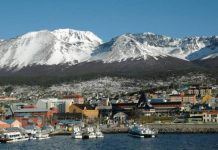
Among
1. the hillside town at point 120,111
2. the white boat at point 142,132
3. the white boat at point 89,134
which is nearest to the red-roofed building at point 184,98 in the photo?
the hillside town at point 120,111

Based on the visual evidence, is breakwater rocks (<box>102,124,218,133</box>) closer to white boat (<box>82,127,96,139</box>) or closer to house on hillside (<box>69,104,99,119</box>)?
white boat (<box>82,127,96,139</box>)

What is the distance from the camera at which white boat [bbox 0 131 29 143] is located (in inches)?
2221

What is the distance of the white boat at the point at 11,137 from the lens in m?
56.4

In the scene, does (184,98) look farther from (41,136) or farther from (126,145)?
(126,145)

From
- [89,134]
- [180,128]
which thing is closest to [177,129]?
[180,128]

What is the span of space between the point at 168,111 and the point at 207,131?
830 inches

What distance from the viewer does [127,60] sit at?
198 meters

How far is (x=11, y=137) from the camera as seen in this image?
188 ft

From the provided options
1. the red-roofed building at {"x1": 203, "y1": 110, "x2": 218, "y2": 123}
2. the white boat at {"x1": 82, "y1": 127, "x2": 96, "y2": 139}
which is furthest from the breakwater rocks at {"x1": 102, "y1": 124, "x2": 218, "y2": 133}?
the white boat at {"x1": 82, "y1": 127, "x2": 96, "y2": 139}

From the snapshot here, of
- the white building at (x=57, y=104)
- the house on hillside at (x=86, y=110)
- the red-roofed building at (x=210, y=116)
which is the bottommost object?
the red-roofed building at (x=210, y=116)

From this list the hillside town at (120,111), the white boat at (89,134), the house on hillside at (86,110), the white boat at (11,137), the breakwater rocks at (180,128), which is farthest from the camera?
the house on hillside at (86,110)

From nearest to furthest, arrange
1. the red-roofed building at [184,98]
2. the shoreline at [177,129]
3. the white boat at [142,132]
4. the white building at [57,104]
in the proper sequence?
the white boat at [142,132] → the shoreline at [177,129] → the white building at [57,104] → the red-roofed building at [184,98]

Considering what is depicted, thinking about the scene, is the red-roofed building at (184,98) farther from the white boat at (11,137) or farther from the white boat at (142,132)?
the white boat at (11,137)

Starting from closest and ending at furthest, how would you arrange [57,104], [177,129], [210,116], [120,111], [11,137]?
1. [11,137]
2. [177,129]
3. [210,116]
4. [120,111]
5. [57,104]
